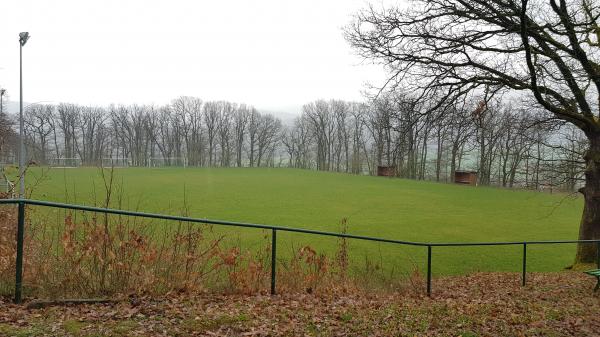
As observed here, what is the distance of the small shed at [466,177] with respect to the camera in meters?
57.4

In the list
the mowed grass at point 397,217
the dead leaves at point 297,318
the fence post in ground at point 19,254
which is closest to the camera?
the dead leaves at point 297,318

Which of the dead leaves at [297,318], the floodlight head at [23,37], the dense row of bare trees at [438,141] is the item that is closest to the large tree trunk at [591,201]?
the dense row of bare trees at [438,141]

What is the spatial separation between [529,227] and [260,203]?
17274 mm

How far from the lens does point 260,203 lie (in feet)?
102

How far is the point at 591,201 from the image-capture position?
44.8ft

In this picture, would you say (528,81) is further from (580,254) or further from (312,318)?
(312,318)

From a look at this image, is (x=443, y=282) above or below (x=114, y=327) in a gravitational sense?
below

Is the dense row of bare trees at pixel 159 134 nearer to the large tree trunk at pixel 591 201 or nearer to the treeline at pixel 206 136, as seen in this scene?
the treeline at pixel 206 136

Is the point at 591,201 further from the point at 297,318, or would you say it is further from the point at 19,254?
the point at 19,254

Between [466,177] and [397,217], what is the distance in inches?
1371

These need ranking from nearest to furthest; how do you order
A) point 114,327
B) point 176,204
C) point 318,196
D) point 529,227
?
point 114,327, point 529,227, point 176,204, point 318,196

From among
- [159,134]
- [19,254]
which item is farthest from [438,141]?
[19,254]

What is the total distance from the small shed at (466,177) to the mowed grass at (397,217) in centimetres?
1299

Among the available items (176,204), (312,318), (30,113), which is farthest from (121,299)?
(30,113)
